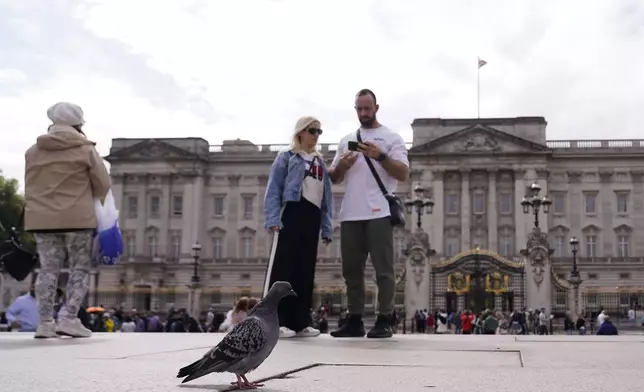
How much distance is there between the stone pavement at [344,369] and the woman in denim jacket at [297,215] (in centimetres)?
160

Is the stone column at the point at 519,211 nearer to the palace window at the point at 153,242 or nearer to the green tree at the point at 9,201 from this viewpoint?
the palace window at the point at 153,242

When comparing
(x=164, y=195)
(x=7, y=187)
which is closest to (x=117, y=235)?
(x=164, y=195)

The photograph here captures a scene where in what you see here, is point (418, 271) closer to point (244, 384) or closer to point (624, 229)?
point (244, 384)

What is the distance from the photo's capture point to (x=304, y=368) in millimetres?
4055

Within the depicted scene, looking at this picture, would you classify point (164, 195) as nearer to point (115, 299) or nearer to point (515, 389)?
point (115, 299)

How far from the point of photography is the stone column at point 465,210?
55500mm

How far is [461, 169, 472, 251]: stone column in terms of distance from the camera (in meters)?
55.5

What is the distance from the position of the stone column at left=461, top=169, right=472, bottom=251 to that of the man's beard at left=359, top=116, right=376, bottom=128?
48.4 meters

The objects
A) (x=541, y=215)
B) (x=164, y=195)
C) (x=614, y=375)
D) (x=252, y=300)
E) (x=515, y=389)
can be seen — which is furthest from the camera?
(x=164, y=195)

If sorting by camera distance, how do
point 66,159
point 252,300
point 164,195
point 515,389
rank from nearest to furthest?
point 515,389
point 66,159
point 252,300
point 164,195

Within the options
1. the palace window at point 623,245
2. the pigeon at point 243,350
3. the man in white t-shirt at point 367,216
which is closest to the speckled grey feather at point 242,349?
the pigeon at point 243,350

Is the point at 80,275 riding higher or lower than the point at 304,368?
higher

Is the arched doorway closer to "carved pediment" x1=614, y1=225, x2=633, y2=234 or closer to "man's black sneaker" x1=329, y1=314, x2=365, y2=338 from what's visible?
"man's black sneaker" x1=329, y1=314, x2=365, y2=338

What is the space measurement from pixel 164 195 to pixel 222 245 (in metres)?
5.58
